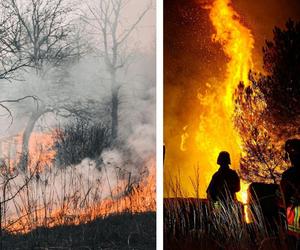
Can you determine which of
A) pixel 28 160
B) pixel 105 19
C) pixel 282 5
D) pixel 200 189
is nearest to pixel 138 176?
pixel 200 189

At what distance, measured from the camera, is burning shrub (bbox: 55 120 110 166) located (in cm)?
338

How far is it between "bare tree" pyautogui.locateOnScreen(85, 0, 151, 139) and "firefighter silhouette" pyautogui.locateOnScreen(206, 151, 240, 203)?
2.14 feet

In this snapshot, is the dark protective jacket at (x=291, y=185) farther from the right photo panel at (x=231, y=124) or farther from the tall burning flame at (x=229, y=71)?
the tall burning flame at (x=229, y=71)

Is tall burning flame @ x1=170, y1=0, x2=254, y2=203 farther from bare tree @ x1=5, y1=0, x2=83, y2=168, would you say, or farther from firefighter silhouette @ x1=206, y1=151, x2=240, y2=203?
bare tree @ x1=5, y1=0, x2=83, y2=168

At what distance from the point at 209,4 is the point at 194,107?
0.63 metres

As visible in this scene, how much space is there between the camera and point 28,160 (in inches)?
131

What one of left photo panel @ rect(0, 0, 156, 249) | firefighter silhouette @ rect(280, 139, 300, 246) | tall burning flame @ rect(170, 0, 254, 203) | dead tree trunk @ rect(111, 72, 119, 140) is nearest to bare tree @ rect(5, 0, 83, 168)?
left photo panel @ rect(0, 0, 156, 249)

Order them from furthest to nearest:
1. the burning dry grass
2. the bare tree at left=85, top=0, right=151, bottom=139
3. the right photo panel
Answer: the right photo panel, the bare tree at left=85, top=0, right=151, bottom=139, the burning dry grass

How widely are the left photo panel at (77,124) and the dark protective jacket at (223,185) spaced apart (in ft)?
1.19

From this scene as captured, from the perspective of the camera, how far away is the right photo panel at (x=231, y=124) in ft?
11.6

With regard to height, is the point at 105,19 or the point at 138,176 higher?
the point at 105,19

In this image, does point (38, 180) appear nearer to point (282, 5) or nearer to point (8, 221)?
point (8, 221)

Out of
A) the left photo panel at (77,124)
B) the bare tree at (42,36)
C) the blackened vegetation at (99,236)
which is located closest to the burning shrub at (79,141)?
the left photo panel at (77,124)

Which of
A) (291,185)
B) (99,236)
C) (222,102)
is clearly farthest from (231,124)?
(99,236)
